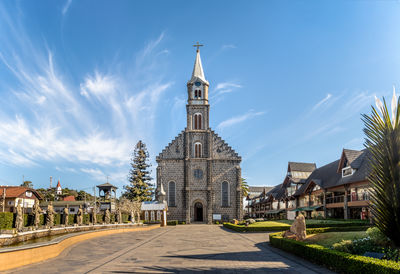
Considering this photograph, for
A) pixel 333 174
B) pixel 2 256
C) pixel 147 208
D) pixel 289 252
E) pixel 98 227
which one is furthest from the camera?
pixel 147 208

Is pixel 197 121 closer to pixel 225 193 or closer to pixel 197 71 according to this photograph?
pixel 197 71

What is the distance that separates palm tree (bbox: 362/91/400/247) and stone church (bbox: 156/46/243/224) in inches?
1775

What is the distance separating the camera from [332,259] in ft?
37.9

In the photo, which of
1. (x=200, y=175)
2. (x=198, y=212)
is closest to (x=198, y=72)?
(x=200, y=175)

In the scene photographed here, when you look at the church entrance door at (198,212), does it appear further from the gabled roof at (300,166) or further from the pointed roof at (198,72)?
the pointed roof at (198,72)

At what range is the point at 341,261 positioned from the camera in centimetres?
1094

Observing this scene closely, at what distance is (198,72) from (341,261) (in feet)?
180

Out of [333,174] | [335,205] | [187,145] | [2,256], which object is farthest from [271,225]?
[187,145]

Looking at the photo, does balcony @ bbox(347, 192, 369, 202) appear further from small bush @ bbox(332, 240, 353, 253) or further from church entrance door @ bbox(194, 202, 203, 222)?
church entrance door @ bbox(194, 202, 203, 222)

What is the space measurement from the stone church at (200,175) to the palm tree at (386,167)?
4509 centimetres

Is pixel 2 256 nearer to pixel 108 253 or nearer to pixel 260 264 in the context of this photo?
pixel 108 253

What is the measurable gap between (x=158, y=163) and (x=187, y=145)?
18.4 ft

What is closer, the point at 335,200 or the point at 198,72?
the point at 335,200

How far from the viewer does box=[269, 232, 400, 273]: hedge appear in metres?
9.13
